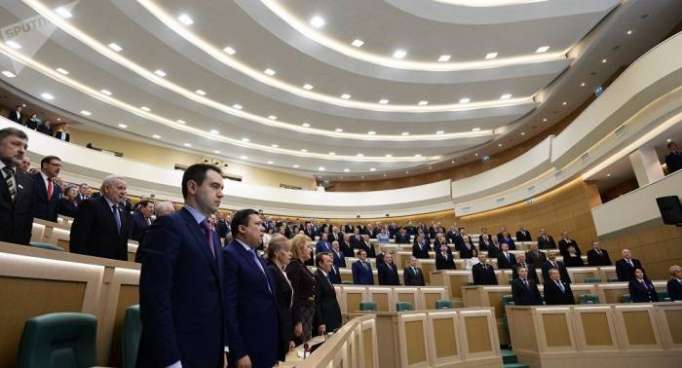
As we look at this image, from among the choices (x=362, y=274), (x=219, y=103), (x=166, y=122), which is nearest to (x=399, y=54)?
(x=219, y=103)

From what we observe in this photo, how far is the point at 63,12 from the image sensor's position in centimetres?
677

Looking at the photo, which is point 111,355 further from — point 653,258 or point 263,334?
point 653,258

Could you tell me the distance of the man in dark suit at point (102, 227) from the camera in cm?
208

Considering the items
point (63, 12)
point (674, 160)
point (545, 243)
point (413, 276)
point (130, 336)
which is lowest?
point (130, 336)

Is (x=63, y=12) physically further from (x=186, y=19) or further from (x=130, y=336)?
(x=130, y=336)

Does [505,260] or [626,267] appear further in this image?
[505,260]

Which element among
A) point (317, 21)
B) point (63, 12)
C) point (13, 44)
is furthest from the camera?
point (317, 21)

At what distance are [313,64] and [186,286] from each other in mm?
8212

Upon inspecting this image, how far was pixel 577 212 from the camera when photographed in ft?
32.0

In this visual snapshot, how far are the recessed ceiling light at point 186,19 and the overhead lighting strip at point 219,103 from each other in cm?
195

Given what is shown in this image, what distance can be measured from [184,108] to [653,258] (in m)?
11.4

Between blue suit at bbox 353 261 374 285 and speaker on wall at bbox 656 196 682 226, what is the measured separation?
4551 millimetres

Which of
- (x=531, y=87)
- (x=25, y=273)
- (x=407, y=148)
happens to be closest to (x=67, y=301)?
(x=25, y=273)

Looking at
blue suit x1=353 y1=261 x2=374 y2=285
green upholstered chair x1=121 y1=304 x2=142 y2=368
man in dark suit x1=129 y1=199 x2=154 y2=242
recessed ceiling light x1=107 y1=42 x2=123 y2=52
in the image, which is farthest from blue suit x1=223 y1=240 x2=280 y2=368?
recessed ceiling light x1=107 y1=42 x2=123 y2=52
